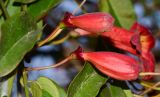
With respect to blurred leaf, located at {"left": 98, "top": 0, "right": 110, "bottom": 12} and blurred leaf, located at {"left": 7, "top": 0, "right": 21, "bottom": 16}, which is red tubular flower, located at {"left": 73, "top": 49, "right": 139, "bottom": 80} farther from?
blurred leaf, located at {"left": 98, "top": 0, "right": 110, "bottom": 12}

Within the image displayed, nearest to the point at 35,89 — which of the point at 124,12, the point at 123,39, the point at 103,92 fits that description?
the point at 103,92

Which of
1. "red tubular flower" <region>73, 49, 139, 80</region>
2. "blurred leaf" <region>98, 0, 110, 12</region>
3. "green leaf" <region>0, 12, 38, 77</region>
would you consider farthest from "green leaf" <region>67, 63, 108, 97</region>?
"blurred leaf" <region>98, 0, 110, 12</region>

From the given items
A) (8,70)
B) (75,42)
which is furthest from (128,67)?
(75,42)

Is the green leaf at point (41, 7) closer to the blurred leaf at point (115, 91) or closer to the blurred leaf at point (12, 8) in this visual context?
the blurred leaf at point (12, 8)

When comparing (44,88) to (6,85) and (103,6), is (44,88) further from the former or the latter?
(103,6)

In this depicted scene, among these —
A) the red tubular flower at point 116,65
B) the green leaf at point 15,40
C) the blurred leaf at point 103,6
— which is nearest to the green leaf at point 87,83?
the red tubular flower at point 116,65

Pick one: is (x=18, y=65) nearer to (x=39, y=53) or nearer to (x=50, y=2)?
(x=50, y=2)
